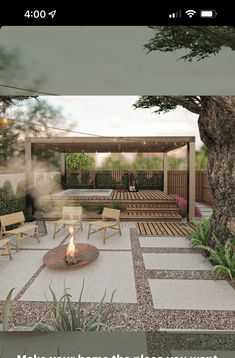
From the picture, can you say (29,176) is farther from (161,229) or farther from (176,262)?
(176,262)

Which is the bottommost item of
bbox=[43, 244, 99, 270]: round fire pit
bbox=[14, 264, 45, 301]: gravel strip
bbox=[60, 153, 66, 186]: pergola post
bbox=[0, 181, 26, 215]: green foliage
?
bbox=[14, 264, 45, 301]: gravel strip

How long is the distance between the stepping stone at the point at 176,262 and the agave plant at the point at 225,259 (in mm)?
286

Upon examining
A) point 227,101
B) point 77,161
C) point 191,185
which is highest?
point 227,101

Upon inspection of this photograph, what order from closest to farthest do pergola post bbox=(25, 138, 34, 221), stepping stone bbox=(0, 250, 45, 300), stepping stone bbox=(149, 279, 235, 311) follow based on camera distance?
stepping stone bbox=(149, 279, 235, 311) → stepping stone bbox=(0, 250, 45, 300) → pergola post bbox=(25, 138, 34, 221)

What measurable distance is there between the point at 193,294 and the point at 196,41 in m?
3.88

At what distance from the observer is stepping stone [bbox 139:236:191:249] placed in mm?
6102

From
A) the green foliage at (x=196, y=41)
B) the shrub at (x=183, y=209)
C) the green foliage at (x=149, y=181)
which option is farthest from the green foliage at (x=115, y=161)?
the green foliage at (x=196, y=41)

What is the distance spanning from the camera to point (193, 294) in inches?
144

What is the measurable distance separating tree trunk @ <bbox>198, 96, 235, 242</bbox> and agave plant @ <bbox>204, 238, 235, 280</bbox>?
0.85 ft

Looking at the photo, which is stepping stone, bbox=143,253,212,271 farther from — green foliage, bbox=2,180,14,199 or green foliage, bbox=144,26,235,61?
green foliage, bbox=2,180,14,199
